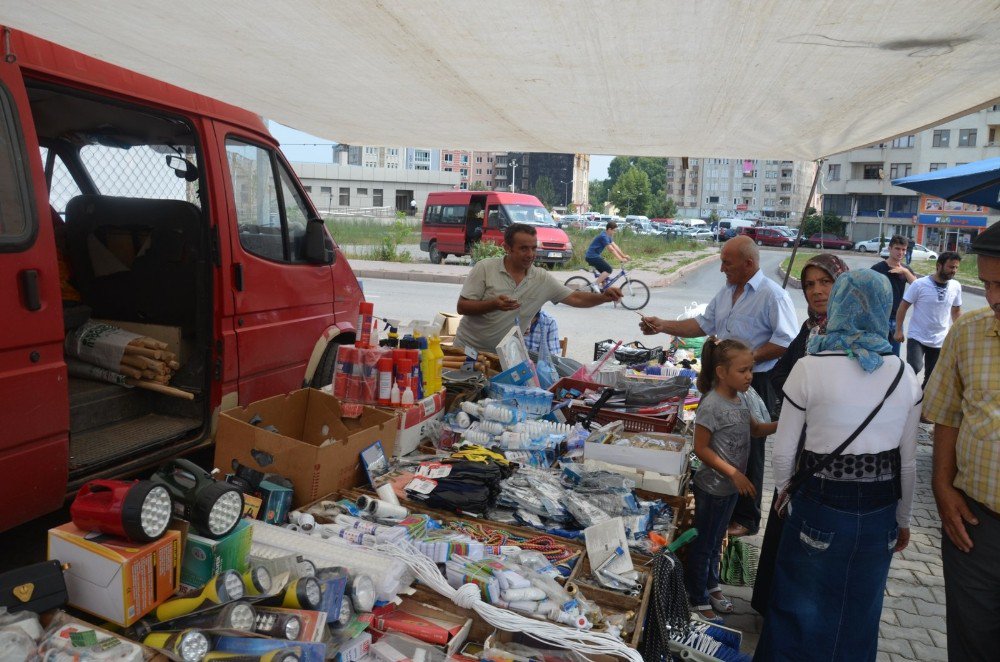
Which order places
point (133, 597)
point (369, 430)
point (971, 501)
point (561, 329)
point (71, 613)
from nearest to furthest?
point (133, 597), point (71, 613), point (971, 501), point (369, 430), point (561, 329)

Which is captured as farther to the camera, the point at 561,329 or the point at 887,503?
the point at 561,329

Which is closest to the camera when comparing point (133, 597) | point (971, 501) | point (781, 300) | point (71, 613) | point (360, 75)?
point (133, 597)

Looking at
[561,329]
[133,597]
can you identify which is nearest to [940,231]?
[561,329]

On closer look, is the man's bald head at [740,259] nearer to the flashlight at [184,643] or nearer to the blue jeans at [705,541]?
the blue jeans at [705,541]

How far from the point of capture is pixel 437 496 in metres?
2.96

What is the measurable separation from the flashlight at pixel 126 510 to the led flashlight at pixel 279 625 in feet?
1.31

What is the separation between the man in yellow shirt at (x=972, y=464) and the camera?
234 centimetres

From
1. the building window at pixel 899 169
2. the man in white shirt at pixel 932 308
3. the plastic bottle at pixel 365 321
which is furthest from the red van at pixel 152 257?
the building window at pixel 899 169

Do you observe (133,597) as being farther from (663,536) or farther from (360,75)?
(360,75)

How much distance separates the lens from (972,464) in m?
2.40

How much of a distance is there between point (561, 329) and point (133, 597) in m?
11.0

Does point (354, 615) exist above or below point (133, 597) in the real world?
below

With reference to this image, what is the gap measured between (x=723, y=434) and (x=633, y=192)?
91492 mm

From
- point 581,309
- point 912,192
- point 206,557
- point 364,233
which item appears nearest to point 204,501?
point 206,557
